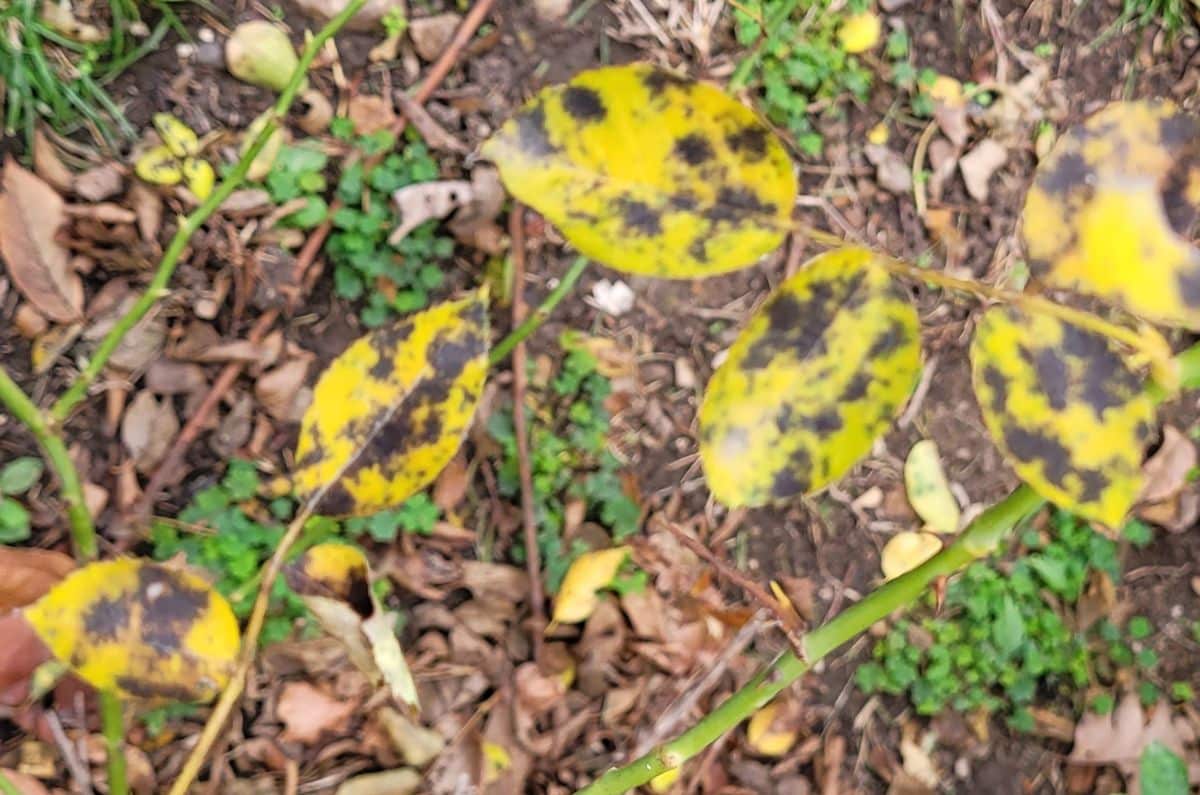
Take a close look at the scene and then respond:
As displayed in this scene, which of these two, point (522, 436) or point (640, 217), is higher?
point (640, 217)

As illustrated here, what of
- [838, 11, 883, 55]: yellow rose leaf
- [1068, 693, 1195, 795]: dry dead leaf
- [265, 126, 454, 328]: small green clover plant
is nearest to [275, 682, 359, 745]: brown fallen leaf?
[265, 126, 454, 328]: small green clover plant

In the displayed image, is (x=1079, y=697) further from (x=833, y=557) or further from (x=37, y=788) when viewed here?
(x=37, y=788)

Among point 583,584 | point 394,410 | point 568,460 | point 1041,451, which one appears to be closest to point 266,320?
point 568,460

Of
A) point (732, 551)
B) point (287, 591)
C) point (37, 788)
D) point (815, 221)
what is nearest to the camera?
point (37, 788)

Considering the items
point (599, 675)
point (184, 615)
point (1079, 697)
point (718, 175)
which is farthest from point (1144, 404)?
point (1079, 697)

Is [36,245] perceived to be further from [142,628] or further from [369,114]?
[142,628]

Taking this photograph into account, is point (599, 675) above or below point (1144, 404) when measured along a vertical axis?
below

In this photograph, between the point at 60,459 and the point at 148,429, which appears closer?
the point at 60,459

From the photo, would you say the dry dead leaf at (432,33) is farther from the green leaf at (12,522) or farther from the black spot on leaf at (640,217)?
the black spot on leaf at (640,217)
